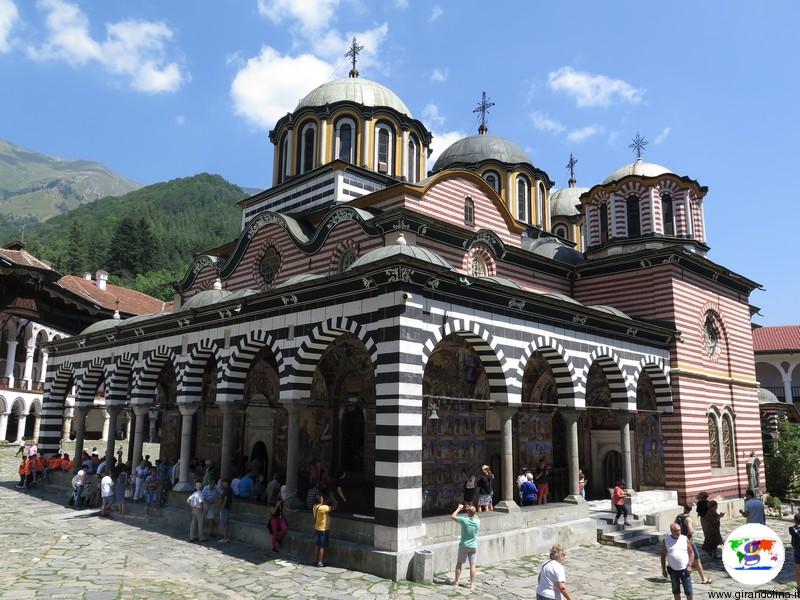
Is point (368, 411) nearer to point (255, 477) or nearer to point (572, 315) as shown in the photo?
point (255, 477)

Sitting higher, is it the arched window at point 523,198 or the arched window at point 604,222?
the arched window at point 523,198

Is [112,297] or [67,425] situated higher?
[112,297]

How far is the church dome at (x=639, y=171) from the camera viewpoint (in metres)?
20.4

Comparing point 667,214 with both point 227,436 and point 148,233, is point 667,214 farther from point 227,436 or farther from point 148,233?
point 148,233

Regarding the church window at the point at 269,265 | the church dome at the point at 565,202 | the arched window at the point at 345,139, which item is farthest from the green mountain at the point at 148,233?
the church window at the point at 269,265

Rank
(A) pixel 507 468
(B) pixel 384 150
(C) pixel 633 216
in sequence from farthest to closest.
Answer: (C) pixel 633 216 → (B) pixel 384 150 → (A) pixel 507 468

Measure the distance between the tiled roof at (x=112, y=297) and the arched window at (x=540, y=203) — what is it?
2532 centimetres

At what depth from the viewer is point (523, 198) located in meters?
24.0

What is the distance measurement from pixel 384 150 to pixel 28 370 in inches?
1090

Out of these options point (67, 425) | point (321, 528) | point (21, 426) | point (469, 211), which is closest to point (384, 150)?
point (469, 211)

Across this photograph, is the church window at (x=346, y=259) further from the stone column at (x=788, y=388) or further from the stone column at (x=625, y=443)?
the stone column at (x=788, y=388)

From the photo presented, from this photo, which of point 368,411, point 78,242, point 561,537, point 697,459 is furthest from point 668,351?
point 78,242

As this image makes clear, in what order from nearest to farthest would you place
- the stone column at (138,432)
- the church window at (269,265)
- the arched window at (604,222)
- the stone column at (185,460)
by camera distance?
the stone column at (185,460) < the stone column at (138,432) < the church window at (269,265) < the arched window at (604,222)

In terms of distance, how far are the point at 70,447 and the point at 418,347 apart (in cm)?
2856
